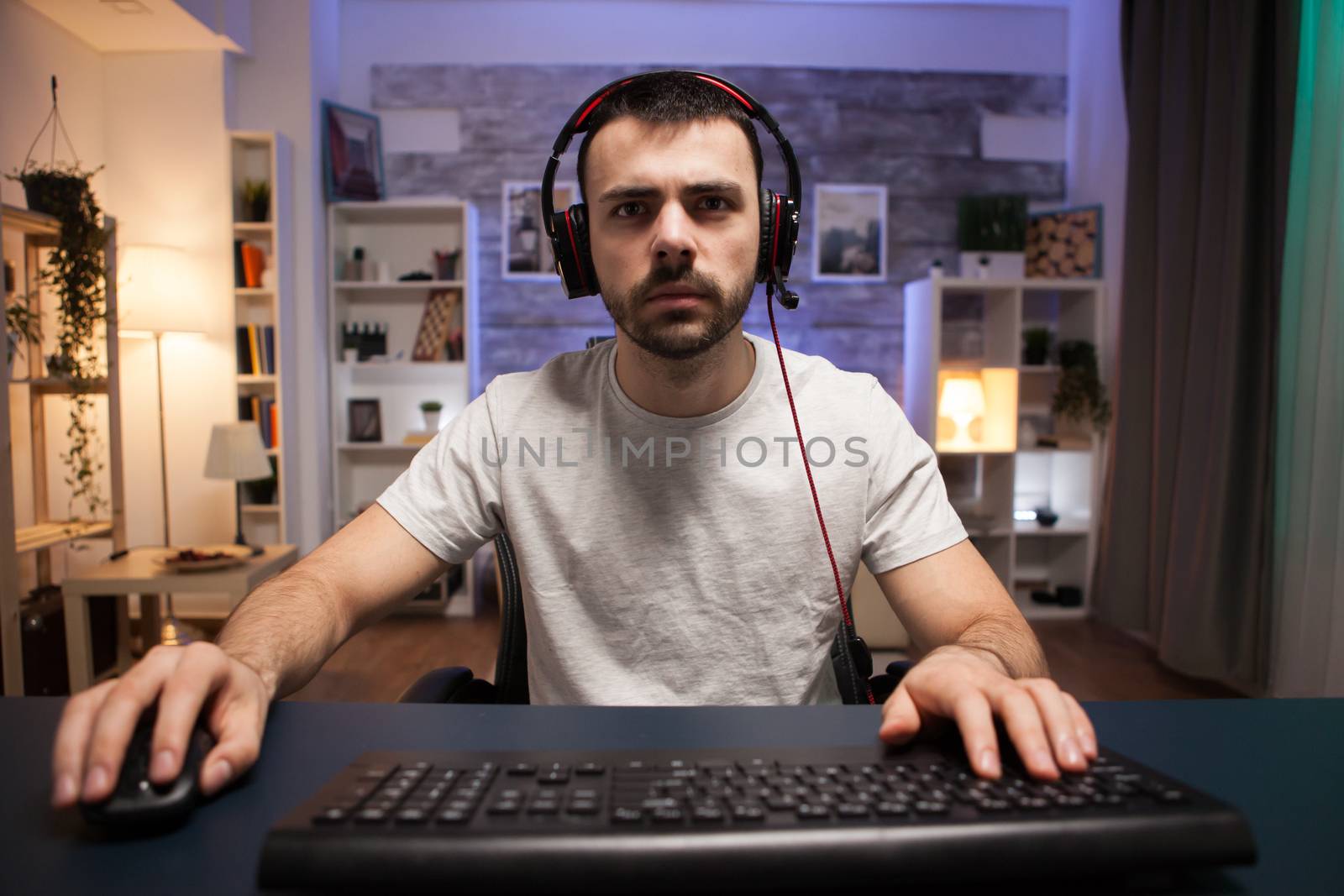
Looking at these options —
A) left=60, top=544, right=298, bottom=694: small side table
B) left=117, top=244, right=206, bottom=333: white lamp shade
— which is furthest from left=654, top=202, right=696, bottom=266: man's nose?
left=117, top=244, right=206, bottom=333: white lamp shade

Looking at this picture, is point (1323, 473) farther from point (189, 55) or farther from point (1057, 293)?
point (189, 55)

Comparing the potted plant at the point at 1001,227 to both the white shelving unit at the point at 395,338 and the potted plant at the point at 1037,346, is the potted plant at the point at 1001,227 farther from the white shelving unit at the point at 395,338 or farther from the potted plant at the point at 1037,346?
the white shelving unit at the point at 395,338

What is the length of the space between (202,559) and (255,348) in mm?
1336

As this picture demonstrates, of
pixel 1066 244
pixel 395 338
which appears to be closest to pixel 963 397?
pixel 1066 244

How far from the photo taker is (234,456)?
3.38 metres

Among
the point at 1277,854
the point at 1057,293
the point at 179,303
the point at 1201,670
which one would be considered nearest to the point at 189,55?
the point at 179,303

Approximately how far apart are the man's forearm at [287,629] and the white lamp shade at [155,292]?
118 inches

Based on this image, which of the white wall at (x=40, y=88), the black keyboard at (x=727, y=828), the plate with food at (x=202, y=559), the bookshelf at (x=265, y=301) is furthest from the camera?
the bookshelf at (x=265, y=301)

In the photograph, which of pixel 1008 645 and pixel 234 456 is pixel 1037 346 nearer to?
pixel 1008 645

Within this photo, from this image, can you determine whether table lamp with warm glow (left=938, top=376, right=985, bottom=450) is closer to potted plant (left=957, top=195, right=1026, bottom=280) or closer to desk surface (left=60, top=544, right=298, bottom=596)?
potted plant (left=957, top=195, right=1026, bottom=280)

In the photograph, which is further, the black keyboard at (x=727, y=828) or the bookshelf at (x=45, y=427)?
the bookshelf at (x=45, y=427)

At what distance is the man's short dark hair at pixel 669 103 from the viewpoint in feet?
3.46

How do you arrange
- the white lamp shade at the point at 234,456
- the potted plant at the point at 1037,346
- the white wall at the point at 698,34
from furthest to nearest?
the white wall at the point at 698,34 → the potted plant at the point at 1037,346 → the white lamp shade at the point at 234,456

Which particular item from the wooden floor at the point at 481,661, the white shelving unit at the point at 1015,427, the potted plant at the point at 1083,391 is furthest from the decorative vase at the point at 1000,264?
the wooden floor at the point at 481,661
